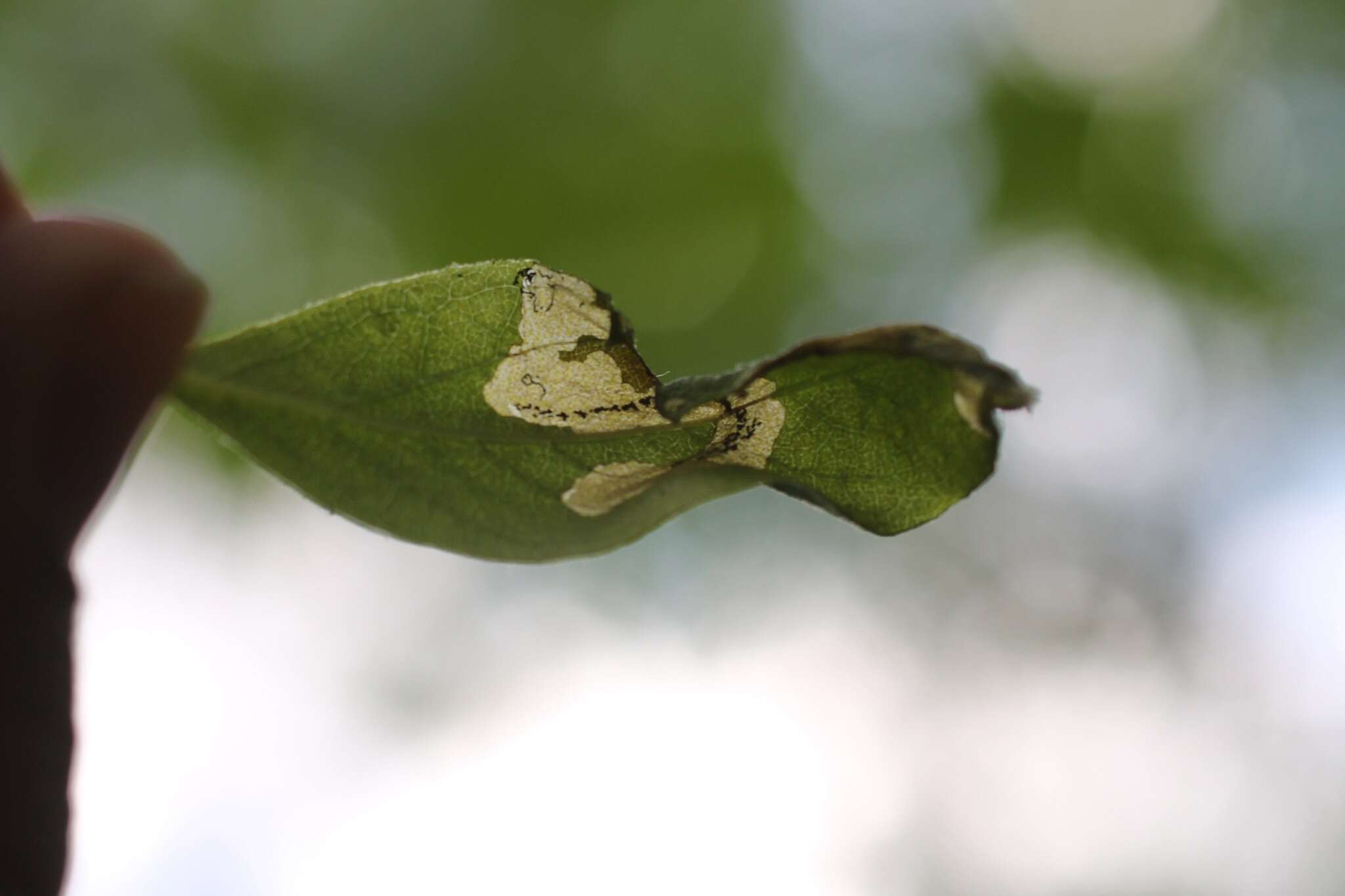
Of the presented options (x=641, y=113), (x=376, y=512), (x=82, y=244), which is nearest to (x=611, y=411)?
(x=376, y=512)

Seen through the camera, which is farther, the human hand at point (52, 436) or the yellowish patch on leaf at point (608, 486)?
the yellowish patch on leaf at point (608, 486)

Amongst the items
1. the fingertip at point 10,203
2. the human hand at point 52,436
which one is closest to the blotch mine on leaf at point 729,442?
the human hand at point 52,436

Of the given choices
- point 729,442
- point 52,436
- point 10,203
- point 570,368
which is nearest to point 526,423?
point 570,368

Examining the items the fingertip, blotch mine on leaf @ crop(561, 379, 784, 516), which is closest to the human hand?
the fingertip

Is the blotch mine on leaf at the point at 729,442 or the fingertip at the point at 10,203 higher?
the blotch mine on leaf at the point at 729,442

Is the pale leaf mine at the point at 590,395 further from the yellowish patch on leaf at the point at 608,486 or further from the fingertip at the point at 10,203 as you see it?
the fingertip at the point at 10,203

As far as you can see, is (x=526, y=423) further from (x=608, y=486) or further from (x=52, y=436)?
(x=52, y=436)

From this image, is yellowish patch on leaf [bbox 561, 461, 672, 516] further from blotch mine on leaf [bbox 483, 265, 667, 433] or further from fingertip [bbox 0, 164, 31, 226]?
fingertip [bbox 0, 164, 31, 226]

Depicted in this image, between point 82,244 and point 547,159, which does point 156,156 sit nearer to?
point 547,159
